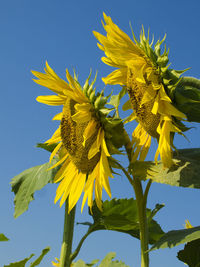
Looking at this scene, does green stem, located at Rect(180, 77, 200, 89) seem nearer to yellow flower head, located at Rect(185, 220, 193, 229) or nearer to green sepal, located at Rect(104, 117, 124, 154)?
green sepal, located at Rect(104, 117, 124, 154)

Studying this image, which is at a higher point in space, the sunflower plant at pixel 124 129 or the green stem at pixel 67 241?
the sunflower plant at pixel 124 129

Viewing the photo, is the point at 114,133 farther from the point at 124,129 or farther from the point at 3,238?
the point at 3,238

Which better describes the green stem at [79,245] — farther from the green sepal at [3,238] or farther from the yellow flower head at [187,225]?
the yellow flower head at [187,225]

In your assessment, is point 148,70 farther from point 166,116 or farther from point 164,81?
point 166,116

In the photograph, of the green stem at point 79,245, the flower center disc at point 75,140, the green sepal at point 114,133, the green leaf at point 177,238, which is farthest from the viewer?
the green stem at point 79,245

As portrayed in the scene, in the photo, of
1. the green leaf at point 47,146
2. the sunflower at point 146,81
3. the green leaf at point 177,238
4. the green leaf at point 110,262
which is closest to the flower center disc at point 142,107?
the sunflower at point 146,81

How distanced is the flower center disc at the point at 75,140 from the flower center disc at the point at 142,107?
252 millimetres

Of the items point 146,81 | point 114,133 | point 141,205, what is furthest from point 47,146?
point 146,81

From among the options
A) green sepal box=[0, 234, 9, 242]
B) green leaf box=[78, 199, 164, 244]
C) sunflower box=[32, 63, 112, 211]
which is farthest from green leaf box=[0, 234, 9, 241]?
green leaf box=[78, 199, 164, 244]

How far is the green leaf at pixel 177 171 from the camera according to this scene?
1681 mm

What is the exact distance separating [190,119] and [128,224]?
952 millimetres

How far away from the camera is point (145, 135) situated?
2.13 metres

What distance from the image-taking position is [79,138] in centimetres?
210

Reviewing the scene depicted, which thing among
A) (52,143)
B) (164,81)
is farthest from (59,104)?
(164,81)
